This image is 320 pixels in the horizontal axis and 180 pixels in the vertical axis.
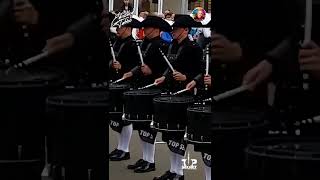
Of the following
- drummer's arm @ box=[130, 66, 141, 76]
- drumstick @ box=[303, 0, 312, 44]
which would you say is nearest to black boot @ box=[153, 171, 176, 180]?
drummer's arm @ box=[130, 66, 141, 76]

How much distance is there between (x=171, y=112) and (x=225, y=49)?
3.03m

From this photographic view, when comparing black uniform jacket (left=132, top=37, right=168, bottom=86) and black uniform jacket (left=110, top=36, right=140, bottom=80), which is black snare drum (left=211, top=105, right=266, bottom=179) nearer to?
black uniform jacket (left=132, top=37, right=168, bottom=86)

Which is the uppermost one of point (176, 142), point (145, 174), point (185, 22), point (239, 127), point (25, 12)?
point (185, 22)

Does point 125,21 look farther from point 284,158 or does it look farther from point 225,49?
point 284,158

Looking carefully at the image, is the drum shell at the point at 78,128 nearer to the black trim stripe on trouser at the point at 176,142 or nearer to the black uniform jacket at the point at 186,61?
the black trim stripe on trouser at the point at 176,142

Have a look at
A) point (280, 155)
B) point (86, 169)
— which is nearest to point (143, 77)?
point (86, 169)

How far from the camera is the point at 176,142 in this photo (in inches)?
215

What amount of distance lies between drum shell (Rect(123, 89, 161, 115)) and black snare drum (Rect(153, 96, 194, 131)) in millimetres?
385

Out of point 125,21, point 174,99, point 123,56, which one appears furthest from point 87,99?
point 123,56

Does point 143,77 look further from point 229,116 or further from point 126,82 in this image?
point 229,116

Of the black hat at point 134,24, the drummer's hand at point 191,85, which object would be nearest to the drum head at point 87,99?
the drummer's hand at point 191,85

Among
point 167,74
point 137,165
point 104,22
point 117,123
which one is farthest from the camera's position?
point 117,123

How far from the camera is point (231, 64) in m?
2.11

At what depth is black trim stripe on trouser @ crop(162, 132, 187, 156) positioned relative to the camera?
534 cm
